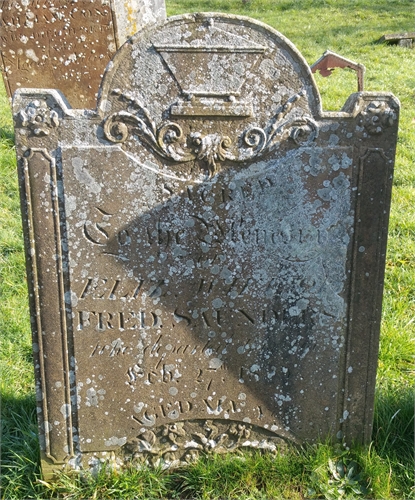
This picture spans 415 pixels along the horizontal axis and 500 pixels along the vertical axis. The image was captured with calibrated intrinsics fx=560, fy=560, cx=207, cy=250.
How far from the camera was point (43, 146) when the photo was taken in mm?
2473

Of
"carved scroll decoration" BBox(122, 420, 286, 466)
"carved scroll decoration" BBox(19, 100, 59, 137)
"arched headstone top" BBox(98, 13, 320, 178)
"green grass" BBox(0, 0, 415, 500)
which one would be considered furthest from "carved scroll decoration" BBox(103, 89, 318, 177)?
"green grass" BBox(0, 0, 415, 500)

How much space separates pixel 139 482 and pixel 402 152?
16.2ft

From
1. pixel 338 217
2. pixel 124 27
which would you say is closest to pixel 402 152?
pixel 124 27

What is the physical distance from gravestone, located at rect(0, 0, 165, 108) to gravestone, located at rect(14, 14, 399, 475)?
11.8ft

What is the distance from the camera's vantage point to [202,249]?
8.73ft

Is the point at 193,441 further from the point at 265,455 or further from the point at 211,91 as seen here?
the point at 211,91

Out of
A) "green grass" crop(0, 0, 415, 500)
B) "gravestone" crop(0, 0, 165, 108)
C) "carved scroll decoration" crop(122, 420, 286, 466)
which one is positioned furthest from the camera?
"gravestone" crop(0, 0, 165, 108)

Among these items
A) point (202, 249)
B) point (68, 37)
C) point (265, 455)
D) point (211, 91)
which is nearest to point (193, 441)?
point (265, 455)

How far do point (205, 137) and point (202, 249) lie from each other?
1.72 feet

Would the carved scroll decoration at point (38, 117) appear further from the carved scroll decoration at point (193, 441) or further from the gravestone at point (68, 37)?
the gravestone at point (68, 37)

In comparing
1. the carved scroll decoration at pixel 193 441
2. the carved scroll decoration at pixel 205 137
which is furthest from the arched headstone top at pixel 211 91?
the carved scroll decoration at pixel 193 441

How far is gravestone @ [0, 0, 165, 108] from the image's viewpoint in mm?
5633

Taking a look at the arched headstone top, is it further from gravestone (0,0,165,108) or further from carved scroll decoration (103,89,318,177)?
gravestone (0,0,165,108)

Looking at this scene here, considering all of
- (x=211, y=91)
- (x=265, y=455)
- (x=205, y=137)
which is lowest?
(x=265, y=455)
